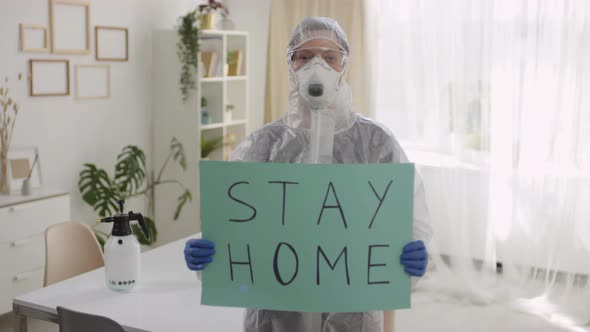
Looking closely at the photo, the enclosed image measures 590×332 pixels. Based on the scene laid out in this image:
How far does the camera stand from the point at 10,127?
4098mm

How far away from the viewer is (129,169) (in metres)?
4.65

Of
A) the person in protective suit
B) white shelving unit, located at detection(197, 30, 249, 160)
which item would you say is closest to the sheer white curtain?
white shelving unit, located at detection(197, 30, 249, 160)

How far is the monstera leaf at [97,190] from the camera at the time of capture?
448cm

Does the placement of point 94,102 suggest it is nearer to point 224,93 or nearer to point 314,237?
point 224,93

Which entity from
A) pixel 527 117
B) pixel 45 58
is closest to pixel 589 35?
pixel 527 117

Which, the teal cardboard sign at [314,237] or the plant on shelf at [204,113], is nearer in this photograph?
the teal cardboard sign at [314,237]

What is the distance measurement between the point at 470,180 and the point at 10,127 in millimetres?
2992

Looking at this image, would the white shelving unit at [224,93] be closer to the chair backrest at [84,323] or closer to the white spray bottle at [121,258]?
the white spray bottle at [121,258]

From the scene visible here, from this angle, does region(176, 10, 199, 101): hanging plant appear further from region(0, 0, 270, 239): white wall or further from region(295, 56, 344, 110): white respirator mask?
region(295, 56, 344, 110): white respirator mask

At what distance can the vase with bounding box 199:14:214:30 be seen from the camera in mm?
4984

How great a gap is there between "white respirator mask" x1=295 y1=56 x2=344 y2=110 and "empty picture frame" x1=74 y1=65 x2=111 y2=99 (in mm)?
3124

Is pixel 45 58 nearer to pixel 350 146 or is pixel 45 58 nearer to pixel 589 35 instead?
pixel 350 146

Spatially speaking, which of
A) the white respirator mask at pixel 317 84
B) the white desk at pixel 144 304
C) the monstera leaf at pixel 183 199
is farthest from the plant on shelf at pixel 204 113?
the white respirator mask at pixel 317 84

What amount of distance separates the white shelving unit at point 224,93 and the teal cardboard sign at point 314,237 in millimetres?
3399
